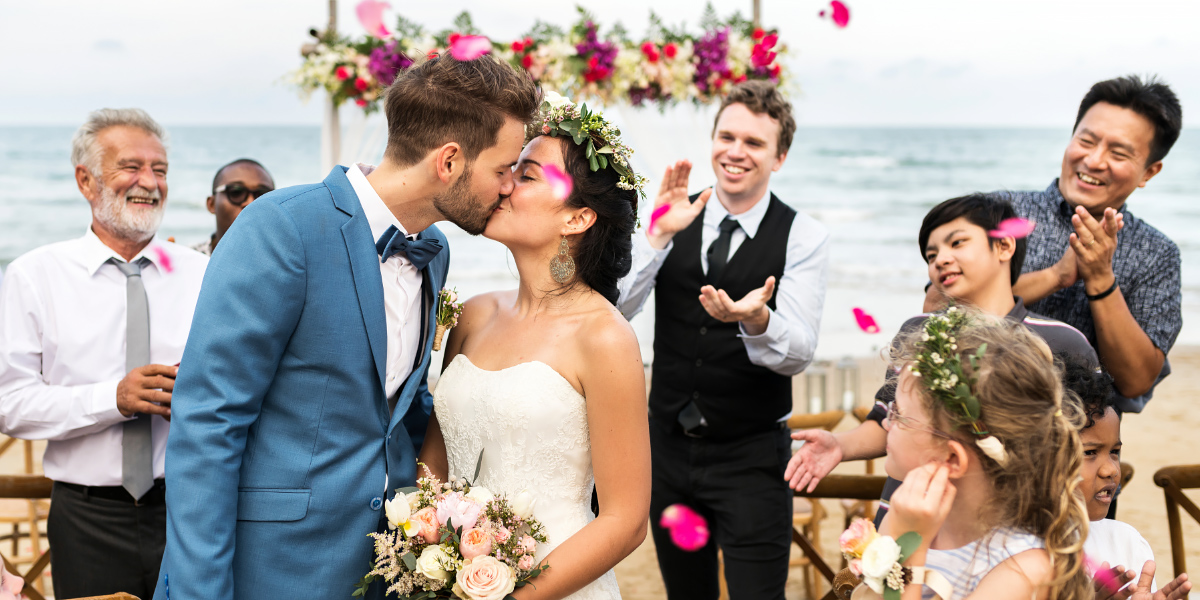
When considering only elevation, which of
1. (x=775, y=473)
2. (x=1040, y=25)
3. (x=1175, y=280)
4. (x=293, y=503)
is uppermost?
(x=1040, y=25)

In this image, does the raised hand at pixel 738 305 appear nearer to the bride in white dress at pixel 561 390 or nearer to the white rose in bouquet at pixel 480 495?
the bride in white dress at pixel 561 390

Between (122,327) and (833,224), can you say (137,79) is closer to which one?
(833,224)

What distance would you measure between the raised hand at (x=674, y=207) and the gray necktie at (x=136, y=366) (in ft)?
6.38

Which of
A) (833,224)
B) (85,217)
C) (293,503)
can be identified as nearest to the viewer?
(293,503)

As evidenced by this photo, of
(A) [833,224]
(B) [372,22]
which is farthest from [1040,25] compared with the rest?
(B) [372,22]

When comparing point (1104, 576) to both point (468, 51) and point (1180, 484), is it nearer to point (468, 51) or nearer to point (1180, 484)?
point (1180, 484)

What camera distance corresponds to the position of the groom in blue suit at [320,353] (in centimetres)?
193

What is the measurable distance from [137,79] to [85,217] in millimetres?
10621

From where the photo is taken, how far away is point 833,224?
24562 millimetres

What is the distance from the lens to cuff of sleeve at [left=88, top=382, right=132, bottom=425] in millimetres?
2762

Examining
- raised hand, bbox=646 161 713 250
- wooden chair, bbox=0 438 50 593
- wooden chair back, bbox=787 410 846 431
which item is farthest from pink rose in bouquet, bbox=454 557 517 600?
wooden chair, bbox=0 438 50 593

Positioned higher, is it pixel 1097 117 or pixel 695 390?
pixel 1097 117

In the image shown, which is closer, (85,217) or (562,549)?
(562,549)

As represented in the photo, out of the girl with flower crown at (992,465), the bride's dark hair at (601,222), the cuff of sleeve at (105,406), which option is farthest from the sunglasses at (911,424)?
the cuff of sleeve at (105,406)
